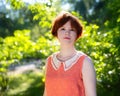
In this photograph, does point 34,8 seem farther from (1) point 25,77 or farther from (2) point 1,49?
(1) point 25,77

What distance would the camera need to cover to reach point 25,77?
944 inches

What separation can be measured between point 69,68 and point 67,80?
4.2 inches

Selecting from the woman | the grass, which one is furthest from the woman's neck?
the grass

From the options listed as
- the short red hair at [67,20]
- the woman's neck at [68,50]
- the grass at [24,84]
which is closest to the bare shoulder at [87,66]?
the woman's neck at [68,50]

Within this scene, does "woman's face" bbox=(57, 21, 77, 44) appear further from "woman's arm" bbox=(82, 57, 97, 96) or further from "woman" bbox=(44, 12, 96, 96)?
"woman's arm" bbox=(82, 57, 97, 96)

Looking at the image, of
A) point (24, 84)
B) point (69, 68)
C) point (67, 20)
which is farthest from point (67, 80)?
point (24, 84)

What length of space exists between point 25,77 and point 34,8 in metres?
17.6

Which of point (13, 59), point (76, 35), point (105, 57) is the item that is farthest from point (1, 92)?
point (76, 35)

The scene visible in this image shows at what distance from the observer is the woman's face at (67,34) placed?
331 centimetres

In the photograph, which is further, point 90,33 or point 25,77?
point 25,77

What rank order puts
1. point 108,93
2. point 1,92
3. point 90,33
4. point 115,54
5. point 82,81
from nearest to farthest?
point 82,81, point 115,54, point 108,93, point 90,33, point 1,92

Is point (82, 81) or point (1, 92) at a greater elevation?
point (82, 81)

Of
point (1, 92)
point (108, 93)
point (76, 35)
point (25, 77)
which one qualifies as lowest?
point (25, 77)

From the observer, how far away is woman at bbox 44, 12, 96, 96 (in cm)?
317
